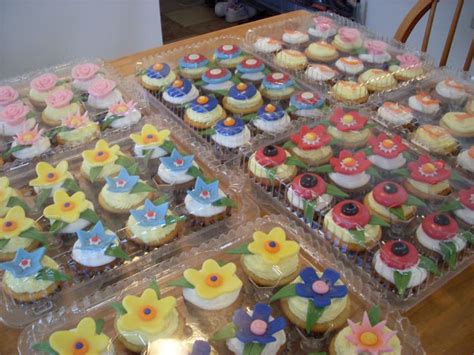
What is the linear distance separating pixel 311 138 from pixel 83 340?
3.17 feet

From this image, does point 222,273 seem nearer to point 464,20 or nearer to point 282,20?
point 282,20

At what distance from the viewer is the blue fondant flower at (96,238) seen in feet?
4.25

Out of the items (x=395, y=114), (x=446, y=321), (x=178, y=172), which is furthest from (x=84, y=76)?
(x=446, y=321)

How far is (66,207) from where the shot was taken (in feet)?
4.66

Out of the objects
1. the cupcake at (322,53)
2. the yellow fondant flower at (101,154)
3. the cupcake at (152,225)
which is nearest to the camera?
the cupcake at (152,225)

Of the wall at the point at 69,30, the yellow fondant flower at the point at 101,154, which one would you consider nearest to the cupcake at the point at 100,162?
the yellow fondant flower at the point at 101,154

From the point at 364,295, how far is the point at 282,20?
1814mm

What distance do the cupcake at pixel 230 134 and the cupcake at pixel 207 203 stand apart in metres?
0.30

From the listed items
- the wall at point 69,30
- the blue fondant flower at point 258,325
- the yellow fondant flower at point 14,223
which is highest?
the blue fondant flower at point 258,325

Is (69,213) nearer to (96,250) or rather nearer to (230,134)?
(96,250)

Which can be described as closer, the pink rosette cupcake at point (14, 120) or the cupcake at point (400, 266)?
the cupcake at point (400, 266)

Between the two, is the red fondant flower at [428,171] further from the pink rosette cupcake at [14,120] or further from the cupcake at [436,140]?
the pink rosette cupcake at [14,120]

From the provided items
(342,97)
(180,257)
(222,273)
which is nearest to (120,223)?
(180,257)

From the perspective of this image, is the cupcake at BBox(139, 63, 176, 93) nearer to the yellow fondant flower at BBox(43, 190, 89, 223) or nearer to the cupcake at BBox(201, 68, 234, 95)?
the cupcake at BBox(201, 68, 234, 95)
